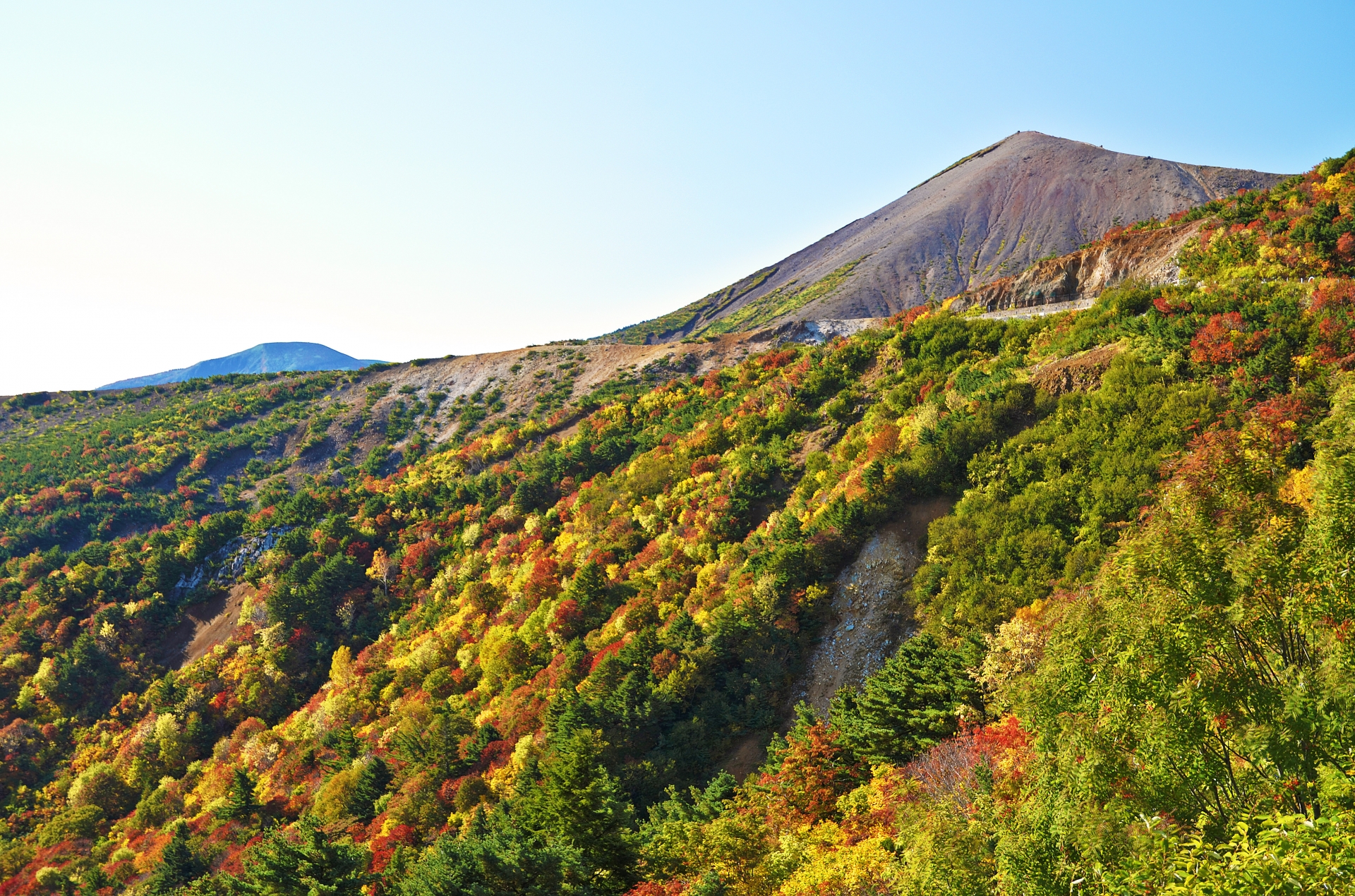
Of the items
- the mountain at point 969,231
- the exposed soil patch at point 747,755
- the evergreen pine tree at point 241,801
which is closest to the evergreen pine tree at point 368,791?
the evergreen pine tree at point 241,801

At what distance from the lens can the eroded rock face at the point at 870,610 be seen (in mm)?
31578

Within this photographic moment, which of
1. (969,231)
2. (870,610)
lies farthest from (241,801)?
(969,231)

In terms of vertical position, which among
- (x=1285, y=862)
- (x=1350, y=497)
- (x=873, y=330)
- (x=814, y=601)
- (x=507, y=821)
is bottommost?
(x=507, y=821)

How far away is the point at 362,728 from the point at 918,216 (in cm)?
15928

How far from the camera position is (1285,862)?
24.1 feet

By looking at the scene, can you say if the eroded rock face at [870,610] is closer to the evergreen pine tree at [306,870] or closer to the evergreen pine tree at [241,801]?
the evergreen pine tree at [306,870]

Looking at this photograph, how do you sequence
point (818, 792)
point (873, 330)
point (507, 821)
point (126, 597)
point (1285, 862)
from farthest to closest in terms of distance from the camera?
point (126, 597) < point (873, 330) < point (507, 821) < point (818, 792) < point (1285, 862)

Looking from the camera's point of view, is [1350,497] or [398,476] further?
[398,476]

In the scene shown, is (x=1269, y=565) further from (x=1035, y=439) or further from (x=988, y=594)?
(x=1035, y=439)

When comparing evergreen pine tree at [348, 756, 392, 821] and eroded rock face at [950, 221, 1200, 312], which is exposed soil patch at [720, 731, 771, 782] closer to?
evergreen pine tree at [348, 756, 392, 821]

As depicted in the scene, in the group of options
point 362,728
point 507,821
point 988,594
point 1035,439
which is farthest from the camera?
point 362,728

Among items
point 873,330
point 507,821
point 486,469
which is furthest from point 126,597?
point 873,330

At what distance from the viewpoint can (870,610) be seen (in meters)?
33.0

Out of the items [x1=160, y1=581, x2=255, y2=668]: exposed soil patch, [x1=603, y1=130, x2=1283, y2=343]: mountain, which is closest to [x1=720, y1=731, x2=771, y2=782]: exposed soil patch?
[x1=160, y1=581, x2=255, y2=668]: exposed soil patch
